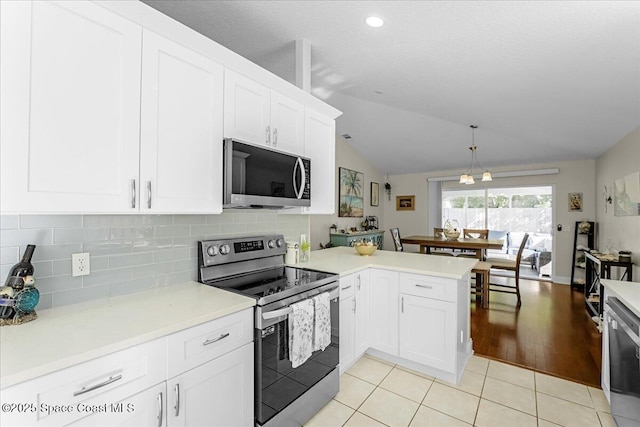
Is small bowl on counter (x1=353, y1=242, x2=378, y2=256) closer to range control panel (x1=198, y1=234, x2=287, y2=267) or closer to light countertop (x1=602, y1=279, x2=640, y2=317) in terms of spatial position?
range control panel (x1=198, y1=234, x2=287, y2=267)

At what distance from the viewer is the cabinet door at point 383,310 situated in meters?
2.55

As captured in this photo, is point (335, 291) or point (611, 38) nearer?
point (611, 38)

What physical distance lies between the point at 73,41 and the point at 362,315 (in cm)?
248

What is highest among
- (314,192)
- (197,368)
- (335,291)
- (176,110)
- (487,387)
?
(176,110)

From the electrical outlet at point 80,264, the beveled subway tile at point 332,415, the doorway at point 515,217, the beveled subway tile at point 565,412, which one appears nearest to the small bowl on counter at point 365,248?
the beveled subway tile at point 332,415

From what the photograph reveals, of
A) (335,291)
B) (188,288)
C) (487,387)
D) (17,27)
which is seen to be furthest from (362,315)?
(17,27)

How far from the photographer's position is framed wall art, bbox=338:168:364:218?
6.08 meters

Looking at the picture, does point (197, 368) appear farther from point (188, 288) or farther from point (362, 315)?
point (362, 315)

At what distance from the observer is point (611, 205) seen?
14.4 feet

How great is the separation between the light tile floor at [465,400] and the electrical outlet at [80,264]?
1.56 m

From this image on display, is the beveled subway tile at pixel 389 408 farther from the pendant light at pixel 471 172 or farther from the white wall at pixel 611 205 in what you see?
the pendant light at pixel 471 172

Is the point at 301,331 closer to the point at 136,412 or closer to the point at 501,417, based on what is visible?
the point at 136,412

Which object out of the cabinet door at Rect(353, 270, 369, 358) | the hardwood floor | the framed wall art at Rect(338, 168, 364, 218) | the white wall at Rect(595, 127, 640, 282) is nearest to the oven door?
the cabinet door at Rect(353, 270, 369, 358)

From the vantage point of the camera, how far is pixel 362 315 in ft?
8.47
